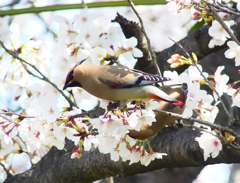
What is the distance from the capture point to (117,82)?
→ 2.32 meters

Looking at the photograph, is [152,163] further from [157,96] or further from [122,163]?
[157,96]

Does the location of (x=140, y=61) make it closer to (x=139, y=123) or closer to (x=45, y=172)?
(x=45, y=172)

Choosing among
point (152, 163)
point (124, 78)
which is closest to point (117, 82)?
point (124, 78)

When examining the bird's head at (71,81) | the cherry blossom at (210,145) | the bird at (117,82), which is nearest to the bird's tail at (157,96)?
the bird at (117,82)

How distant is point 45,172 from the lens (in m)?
2.90

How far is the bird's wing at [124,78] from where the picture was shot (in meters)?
2.28

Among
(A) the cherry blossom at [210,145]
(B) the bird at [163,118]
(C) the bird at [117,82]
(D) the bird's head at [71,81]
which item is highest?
(D) the bird's head at [71,81]

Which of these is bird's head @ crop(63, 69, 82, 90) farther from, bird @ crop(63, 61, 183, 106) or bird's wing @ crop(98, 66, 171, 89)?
bird's wing @ crop(98, 66, 171, 89)

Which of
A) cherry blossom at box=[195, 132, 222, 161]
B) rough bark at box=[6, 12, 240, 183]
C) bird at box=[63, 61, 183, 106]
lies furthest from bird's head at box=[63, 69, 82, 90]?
cherry blossom at box=[195, 132, 222, 161]

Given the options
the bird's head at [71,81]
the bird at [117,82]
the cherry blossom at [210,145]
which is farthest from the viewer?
the bird's head at [71,81]

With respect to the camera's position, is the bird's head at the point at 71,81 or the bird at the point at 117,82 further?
the bird's head at the point at 71,81

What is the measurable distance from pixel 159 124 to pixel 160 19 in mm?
4253

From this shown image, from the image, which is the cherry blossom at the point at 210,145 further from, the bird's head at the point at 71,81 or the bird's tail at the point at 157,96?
the bird's head at the point at 71,81

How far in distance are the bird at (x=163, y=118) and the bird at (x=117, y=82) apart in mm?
91
